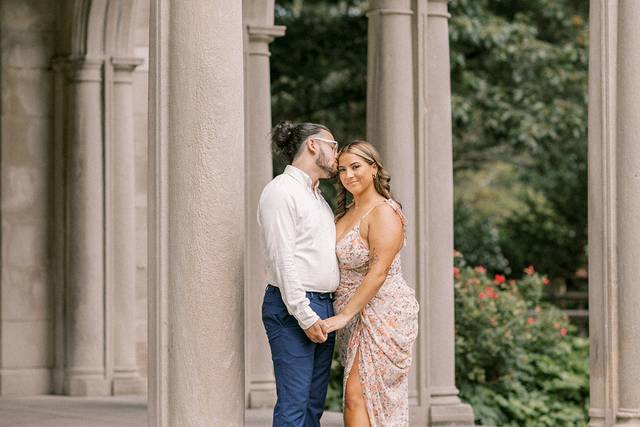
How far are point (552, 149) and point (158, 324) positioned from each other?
18.5m

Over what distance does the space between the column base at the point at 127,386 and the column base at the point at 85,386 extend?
122mm

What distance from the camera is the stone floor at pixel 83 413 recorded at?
12758mm

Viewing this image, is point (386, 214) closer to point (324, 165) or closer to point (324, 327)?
point (324, 165)

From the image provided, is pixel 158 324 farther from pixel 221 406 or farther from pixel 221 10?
pixel 221 10

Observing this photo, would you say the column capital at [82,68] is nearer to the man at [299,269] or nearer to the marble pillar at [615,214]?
the marble pillar at [615,214]

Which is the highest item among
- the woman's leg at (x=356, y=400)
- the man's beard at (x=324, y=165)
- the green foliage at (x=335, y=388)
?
the man's beard at (x=324, y=165)

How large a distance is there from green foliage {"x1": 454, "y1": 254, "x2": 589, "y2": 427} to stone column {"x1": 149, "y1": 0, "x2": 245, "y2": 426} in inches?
350

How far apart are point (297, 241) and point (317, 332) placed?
1.82 feet

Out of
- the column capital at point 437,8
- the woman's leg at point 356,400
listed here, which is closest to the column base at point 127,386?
the column capital at point 437,8

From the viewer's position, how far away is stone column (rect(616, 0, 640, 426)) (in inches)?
384

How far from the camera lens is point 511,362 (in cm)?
1745

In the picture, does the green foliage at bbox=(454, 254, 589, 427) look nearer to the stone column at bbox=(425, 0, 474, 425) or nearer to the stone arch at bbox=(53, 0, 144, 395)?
the stone arch at bbox=(53, 0, 144, 395)

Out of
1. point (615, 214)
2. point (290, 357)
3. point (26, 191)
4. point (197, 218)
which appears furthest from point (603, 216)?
point (26, 191)

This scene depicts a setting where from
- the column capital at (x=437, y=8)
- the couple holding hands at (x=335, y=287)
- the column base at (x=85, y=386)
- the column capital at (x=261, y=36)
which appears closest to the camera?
the couple holding hands at (x=335, y=287)
